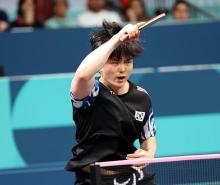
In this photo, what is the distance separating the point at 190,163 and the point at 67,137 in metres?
2.69

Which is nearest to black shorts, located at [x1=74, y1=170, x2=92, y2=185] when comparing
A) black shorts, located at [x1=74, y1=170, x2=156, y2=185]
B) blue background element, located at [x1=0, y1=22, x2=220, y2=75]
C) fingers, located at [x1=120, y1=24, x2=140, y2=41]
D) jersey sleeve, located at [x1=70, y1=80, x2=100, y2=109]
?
black shorts, located at [x1=74, y1=170, x2=156, y2=185]

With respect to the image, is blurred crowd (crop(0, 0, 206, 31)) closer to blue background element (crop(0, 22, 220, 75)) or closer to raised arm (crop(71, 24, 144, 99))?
blue background element (crop(0, 22, 220, 75))

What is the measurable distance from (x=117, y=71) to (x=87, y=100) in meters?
0.20

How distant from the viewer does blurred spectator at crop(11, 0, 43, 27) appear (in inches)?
297

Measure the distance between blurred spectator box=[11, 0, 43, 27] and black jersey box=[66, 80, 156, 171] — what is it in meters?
4.96

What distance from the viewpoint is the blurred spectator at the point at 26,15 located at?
754 cm

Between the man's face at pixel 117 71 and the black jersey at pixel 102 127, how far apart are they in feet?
0.14

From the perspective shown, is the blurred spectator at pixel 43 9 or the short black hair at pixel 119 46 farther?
the blurred spectator at pixel 43 9

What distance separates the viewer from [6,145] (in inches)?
194

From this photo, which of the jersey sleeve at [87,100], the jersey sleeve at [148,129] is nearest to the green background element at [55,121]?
the jersey sleeve at [148,129]

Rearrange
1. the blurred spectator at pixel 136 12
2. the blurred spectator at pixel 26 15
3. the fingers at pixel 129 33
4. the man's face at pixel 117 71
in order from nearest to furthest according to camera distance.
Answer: the fingers at pixel 129 33 < the man's face at pixel 117 71 < the blurred spectator at pixel 26 15 < the blurred spectator at pixel 136 12

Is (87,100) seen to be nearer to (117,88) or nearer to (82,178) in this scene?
(117,88)

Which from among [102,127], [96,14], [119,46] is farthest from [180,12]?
[102,127]

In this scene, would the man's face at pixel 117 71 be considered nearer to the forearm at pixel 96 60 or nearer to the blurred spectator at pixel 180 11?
the forearm at pixel 96 60
